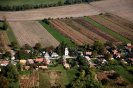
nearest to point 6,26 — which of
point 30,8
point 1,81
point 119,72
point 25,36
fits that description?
point 25,36

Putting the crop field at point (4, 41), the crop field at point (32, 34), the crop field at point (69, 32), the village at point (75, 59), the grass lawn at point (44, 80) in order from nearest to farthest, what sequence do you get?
the grass lawn at point (44, 80)
the village at point (75, 59)
the crop field at point (4, 41)
the crop field at point (32, 34)
the crop field at point (69, 32)

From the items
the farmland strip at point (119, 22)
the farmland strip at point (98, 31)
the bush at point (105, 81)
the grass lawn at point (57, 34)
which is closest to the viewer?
the bush at point (105, 81)

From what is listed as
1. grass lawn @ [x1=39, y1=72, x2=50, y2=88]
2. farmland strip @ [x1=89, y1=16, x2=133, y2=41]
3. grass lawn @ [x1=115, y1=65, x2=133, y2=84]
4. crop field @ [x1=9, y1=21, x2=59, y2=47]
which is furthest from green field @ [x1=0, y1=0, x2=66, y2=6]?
grass lawn @ [x1=115, y1=65, x2=133, y2=84]

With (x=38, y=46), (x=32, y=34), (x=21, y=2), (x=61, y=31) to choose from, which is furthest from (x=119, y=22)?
(x=21, y=2)

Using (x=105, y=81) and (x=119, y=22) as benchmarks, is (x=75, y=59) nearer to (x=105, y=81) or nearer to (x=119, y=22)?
(x=105, y=81)

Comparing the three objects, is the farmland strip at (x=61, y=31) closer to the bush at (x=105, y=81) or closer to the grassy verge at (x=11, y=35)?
the grassy verge at (x=11, y=35)

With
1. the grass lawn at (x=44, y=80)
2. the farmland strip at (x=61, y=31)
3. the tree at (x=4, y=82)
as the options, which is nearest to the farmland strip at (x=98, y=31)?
the farmland strip at (x=61, y=31)
